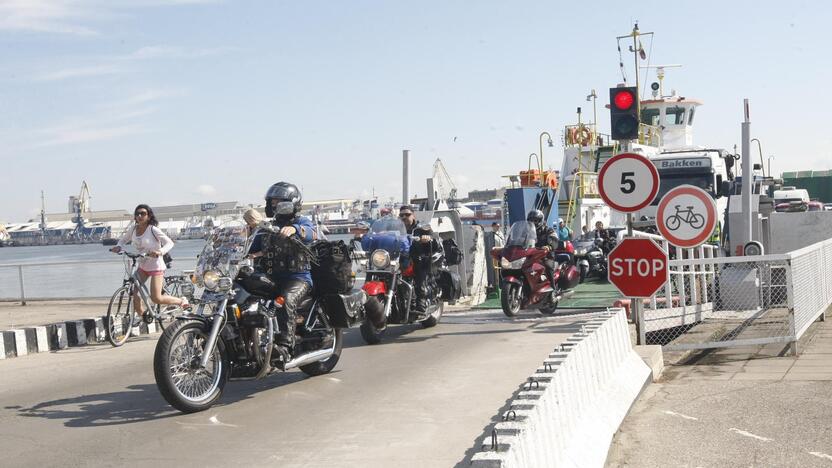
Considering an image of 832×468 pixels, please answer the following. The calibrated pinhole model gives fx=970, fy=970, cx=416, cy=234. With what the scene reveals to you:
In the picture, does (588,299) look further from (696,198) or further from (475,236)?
(696,198)

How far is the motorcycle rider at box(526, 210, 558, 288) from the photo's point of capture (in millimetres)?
14594

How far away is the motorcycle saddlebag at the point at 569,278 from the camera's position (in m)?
14.9

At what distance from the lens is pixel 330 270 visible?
8.92 metres

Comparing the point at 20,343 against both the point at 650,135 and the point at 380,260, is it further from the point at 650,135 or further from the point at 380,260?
the point at 650,135

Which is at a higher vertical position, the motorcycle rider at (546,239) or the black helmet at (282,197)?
the black helmet at (282,197)

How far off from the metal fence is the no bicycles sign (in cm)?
29

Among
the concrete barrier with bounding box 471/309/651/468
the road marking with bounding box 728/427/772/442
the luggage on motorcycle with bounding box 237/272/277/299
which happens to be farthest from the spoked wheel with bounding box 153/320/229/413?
the road marking with bounding box 728/427/772/442

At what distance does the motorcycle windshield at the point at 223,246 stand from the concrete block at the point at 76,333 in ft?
8.03

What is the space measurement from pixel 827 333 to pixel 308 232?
742 cm

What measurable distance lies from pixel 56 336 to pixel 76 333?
355 mm

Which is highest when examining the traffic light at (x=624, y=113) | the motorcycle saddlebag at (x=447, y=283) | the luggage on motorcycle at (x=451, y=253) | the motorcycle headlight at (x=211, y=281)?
the traffic light at (x=624, y=113)

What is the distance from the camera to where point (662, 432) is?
22.8 feet

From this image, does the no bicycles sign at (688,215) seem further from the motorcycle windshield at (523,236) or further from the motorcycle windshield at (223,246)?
the motorcycle windshield at (223,246)

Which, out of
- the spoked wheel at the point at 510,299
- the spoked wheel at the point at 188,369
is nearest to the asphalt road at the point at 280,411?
the spoked wheel at the point at 188,369
